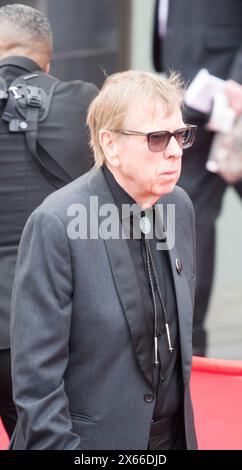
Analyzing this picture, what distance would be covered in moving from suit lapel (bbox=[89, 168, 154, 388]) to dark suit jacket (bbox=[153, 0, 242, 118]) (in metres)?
2.35

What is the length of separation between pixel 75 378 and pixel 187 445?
1.19 feet

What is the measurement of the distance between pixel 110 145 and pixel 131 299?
14.5 inches

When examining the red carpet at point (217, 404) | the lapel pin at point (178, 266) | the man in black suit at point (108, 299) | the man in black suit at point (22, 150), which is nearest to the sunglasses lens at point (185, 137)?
the man in black suit at point (108, 299)

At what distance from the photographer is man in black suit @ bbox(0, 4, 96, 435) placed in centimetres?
327

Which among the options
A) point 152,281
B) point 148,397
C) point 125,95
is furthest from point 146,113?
point 148,397

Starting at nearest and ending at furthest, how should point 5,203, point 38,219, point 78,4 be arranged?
point 38,219 → point 5,203 → point 78,4

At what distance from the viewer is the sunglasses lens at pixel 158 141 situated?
2.37m

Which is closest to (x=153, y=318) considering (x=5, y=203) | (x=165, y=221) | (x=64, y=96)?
(x=165, y=221)

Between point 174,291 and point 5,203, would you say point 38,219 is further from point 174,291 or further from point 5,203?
point 5,203

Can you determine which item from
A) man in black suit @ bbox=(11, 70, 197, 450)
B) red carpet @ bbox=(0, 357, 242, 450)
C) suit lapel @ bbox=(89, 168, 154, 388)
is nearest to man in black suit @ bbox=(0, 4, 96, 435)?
red carpet @ bbox=(0, 357, 242, 450)

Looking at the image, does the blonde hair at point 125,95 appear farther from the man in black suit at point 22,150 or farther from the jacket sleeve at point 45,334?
the man in black suit at point 22,150

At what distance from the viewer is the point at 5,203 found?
3.28 meters

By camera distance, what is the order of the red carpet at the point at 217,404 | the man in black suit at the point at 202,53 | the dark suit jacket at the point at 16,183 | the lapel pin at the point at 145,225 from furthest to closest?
the man in black suit at the point at 202,53 < the red carpet at the point at 217,404 < the dark suit jacket at the point at 16,183 < the lapel pin at the point at 145,225

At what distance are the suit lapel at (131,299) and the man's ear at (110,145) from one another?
0.48ft
